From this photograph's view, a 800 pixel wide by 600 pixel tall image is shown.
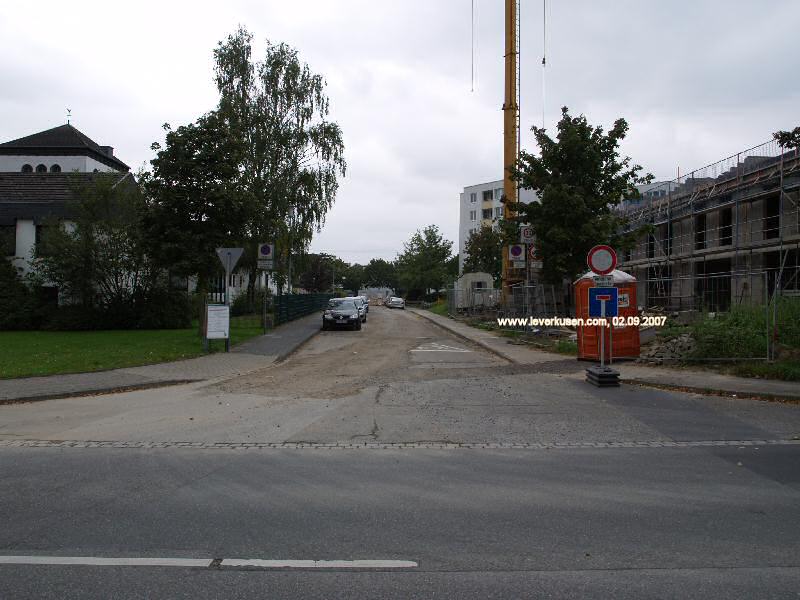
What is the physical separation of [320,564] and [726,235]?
30.4m

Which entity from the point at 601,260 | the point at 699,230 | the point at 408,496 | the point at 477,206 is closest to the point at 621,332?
the point at 601,260

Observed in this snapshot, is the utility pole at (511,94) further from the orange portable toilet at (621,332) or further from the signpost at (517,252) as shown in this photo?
the orange portable toilet at (621,332)

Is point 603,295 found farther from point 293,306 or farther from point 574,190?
point 293,306

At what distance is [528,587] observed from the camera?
3740mm

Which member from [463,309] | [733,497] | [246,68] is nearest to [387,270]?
[463,309]

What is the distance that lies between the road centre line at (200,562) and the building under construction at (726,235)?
14.8 metres

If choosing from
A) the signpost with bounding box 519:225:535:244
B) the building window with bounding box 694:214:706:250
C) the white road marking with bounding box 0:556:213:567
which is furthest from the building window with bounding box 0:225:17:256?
the building window with bounding box 694:214:706:250

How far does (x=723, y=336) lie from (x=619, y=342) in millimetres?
2418

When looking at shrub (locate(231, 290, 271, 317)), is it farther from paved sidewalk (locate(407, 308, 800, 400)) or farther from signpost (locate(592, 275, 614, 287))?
signpost (locate(592, 275, 614, 287))

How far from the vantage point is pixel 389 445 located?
302 inches

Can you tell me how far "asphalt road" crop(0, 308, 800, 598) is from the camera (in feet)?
12.7

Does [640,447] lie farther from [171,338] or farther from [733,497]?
[171,338]

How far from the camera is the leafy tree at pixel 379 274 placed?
126625 millimetres

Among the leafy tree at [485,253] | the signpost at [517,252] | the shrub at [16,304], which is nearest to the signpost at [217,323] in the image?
the signpost at [517,252]
